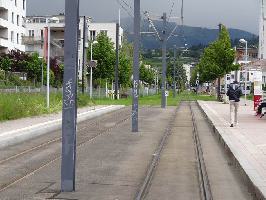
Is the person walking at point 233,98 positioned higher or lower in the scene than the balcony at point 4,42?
lower

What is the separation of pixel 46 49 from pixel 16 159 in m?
20.9

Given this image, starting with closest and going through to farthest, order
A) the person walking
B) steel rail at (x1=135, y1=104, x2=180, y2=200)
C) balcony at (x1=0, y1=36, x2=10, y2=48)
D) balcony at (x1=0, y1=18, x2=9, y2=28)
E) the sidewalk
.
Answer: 1. steel rail at (x1=135, y1=104, x2=180, y2=200)
2. the sidewalk
3. the person walking
4. balcony at (x1=0, y1=36, x2=10, y2=48)
5. balcony at (x1=0, y1=18, x2=9, y2=28)

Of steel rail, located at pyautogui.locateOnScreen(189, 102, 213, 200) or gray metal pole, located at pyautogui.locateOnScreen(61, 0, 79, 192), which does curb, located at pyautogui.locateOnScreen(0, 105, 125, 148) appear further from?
gray metal pole, located at pyautogui.locateOnScreen(61, 0, 79, 192)

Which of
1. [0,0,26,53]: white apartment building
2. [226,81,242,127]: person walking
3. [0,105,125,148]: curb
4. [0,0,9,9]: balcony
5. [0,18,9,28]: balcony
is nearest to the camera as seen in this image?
[0,105,125,148]: curb

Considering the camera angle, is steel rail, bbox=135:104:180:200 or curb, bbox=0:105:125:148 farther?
curb, bbox=0:105:125:148

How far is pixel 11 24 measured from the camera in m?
87.4

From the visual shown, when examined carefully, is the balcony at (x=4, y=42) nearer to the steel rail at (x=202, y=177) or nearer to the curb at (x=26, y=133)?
the curb at (x=26, y=133)

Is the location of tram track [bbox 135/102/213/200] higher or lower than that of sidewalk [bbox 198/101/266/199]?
lower

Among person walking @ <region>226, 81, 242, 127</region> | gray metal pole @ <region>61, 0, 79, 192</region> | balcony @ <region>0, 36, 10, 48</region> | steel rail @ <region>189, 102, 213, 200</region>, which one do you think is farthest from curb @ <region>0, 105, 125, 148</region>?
balcony @ <region>0, 36, 10, 48</region>

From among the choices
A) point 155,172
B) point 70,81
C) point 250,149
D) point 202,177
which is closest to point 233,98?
point 250,149

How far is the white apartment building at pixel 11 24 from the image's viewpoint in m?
83.5

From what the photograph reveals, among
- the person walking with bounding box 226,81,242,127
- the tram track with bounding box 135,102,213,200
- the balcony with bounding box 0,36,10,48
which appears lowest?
the tram track with bounding box 135,102,213,200

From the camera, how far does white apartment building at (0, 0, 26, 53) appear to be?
83500mm

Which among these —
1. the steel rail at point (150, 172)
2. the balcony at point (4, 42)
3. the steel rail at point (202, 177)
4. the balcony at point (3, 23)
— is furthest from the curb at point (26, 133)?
the balcony at point (3, 23)
